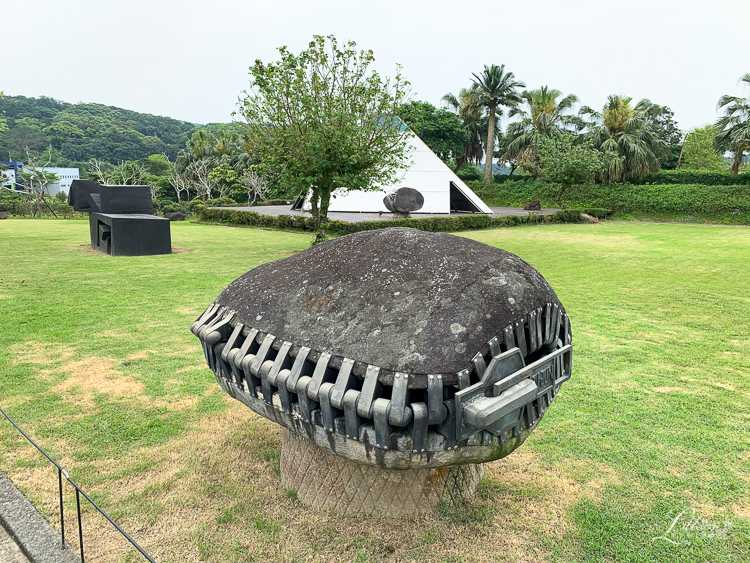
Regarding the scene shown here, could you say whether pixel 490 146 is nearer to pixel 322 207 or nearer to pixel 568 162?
pixel 568 162

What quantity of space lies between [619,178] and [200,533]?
40614 mm

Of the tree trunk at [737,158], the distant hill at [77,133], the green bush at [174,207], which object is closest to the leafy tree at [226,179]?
the green bush at [174,207]

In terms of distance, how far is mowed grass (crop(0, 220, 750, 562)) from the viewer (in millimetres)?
2980

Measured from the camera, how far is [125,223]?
14.6 m

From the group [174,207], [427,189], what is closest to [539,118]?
[427,189]

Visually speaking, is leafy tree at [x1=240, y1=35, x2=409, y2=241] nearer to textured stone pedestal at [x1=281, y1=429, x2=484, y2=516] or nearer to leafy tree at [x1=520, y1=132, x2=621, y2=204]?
textured stone pedestal at [x1=281, y1=429, x2=484, y2=516]

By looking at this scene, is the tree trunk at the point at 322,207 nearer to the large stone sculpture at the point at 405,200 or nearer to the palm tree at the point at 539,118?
the large stone sculpture at the point at 405,200

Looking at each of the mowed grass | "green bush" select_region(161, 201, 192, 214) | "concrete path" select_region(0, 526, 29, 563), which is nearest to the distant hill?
"green bush" select_region(161, 201, 192, 214)

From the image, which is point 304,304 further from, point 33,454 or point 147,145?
point 147,145

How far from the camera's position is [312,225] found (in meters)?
23.3

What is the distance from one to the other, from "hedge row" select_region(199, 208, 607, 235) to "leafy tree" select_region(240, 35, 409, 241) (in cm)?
648

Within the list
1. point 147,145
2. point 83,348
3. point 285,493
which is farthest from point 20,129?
point 285,493

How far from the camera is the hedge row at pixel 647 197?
3184 cm

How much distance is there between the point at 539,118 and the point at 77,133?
65.5 metres
